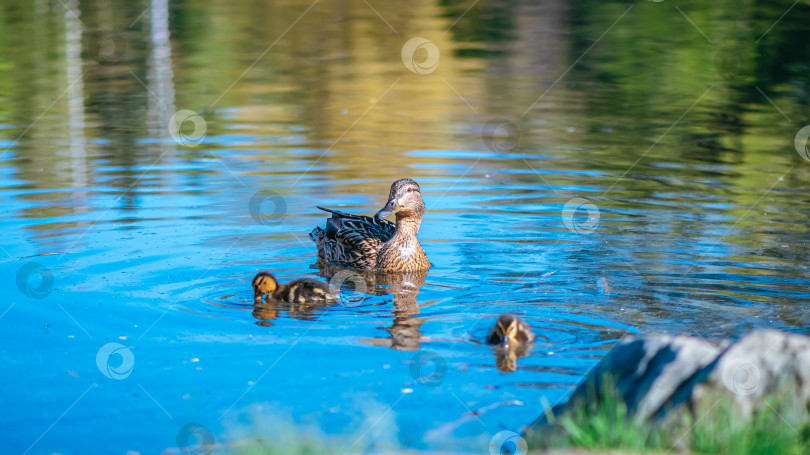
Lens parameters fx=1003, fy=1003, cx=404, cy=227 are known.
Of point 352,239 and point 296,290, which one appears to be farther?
point 352,239

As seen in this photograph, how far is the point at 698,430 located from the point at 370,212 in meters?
7.82

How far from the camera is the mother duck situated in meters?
9.92

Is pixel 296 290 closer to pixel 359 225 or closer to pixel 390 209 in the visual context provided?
pixel 390 209

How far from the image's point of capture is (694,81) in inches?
886

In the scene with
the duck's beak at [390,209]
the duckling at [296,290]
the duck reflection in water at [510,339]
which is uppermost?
the duck's beak at [390,209]

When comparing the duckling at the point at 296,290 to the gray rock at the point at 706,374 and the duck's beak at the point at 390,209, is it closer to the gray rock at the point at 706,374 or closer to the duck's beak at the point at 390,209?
the duck's beak at the point at 390,209

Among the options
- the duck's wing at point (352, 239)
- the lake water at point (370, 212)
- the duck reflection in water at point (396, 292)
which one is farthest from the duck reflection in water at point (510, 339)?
the duck's wing at point (352, 239)

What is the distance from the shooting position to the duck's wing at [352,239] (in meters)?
10.3

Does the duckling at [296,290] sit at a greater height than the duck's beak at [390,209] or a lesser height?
lesser

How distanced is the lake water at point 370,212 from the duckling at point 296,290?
14 centimetres

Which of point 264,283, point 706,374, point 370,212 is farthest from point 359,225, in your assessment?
point 706,374

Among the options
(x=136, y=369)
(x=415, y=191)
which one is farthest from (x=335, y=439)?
(x=415, y=191)

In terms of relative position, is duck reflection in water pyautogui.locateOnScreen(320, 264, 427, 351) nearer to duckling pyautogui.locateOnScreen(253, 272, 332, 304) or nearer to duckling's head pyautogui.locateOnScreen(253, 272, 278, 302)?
duckling pyautogui.locateOnScreen(253, 272, 332, 304)

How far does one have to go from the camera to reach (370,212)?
1251 cm
